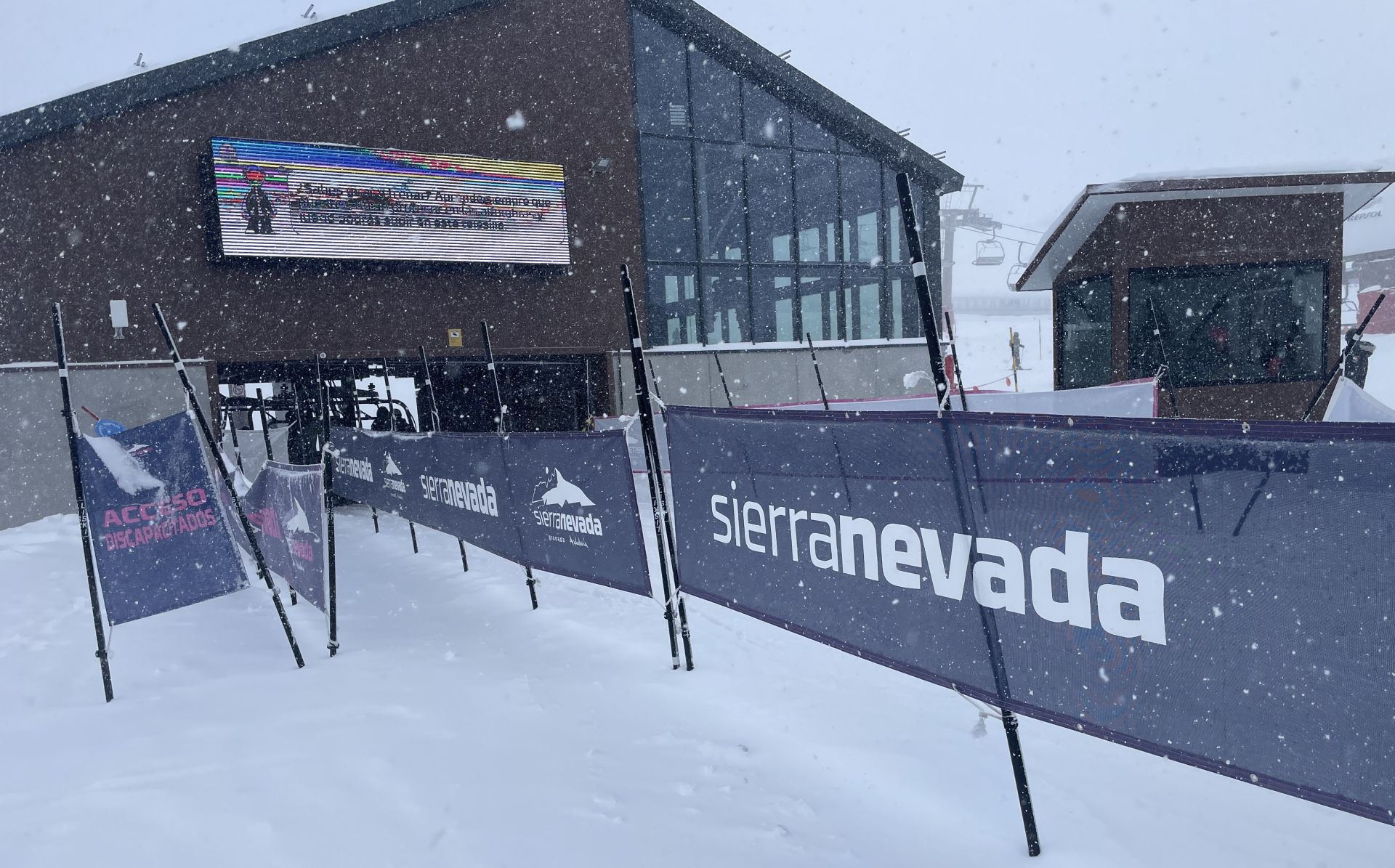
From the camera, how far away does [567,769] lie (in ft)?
12.8

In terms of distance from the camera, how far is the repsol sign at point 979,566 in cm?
258

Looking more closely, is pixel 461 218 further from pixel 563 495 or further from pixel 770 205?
pixel 563 495

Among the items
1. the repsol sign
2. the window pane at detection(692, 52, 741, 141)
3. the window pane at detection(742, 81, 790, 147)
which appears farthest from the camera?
the window pane at detection(742, 81, 790, 147)

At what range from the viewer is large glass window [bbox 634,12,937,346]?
18.8 meters

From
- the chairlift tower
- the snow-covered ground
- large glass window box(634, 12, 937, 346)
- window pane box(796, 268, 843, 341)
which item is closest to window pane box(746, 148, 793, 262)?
large glass window box(634, 12, 937, 346)

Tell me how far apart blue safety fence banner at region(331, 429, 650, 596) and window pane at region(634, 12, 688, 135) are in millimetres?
13187

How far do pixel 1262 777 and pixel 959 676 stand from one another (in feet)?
3.58

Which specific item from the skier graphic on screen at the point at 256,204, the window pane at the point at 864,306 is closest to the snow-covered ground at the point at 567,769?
the skier graphic on screen at the point at 256,204

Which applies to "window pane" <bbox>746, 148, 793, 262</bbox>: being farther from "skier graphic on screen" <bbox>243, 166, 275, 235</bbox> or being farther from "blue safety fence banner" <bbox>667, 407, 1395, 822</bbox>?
"blue safety fence banner" <bbox>667, 407, 1395, 822</bbox>

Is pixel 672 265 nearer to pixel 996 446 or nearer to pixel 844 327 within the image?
pixel 844 327

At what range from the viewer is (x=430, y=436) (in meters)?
7.35

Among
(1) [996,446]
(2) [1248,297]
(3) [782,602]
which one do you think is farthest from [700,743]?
(2) [1248,297]

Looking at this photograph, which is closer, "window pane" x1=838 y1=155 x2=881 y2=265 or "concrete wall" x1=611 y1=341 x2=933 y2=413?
"concrete wall" x1=611 y1=341 x2=933 y2=413

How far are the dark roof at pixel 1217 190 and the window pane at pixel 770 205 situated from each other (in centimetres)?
810
